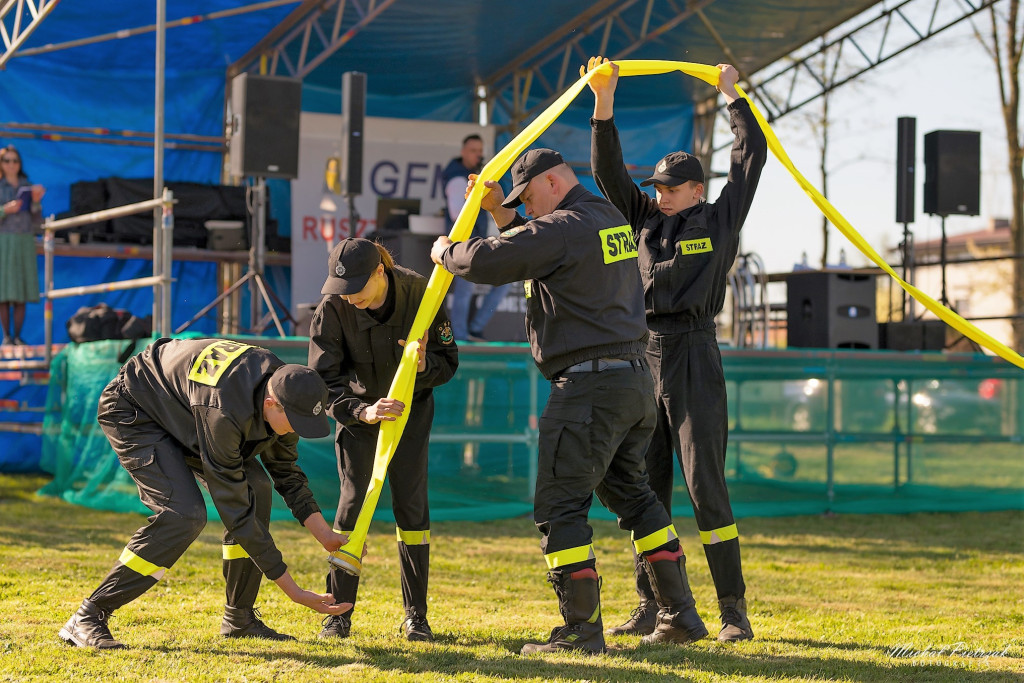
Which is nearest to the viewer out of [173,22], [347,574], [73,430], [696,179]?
[347,574]

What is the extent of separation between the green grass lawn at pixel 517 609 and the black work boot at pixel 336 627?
0.07 m

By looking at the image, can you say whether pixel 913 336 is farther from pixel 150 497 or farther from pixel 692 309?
pixel 150 497

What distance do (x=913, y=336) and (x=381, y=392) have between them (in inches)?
295

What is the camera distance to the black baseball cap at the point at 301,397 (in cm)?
349

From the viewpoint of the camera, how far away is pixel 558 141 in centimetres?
1416

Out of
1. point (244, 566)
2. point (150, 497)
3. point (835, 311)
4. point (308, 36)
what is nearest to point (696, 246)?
point (244, 566)

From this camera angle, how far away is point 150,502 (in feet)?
13.0

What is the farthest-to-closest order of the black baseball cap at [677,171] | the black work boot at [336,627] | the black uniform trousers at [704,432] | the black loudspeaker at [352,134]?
the black loudspeaker at [352,134]
the black baseball cap at [677,171]
the black uniform trousers at [704,432]
the black work boot at [336,627]

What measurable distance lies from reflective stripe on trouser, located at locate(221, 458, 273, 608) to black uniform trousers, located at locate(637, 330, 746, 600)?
5.49ft

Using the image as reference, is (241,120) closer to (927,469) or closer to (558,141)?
(558,141)

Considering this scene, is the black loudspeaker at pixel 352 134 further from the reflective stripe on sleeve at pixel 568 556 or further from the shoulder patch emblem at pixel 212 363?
the reflective stripe on sleeve at pixel 568 556

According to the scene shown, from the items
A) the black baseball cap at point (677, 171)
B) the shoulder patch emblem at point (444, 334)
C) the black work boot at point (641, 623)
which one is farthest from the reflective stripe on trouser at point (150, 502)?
the black baseball cap at point (677, 171)

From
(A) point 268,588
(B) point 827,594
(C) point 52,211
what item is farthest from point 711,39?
(A) point 268,588

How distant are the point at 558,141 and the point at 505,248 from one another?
34.9 ft
